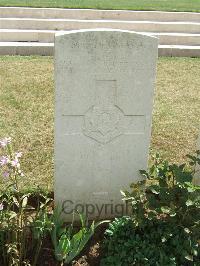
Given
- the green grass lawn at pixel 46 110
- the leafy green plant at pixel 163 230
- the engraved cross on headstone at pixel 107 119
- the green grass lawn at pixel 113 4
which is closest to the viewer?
the leafy green plant at pixel 163 230

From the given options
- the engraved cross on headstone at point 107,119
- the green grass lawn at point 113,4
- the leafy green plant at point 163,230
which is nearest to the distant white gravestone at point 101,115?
the engraved cross on headstone at point 107,119

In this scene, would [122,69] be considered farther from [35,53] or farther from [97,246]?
[35,53]

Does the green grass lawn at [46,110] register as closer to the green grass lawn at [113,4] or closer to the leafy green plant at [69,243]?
the leafy green plant at [69,243]

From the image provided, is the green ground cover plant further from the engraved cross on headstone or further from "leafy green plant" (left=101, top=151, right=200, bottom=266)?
the engraved cross on headstone

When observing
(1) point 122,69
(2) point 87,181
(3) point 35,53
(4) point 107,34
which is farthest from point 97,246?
(3) point 35,53

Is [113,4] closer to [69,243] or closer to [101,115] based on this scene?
[101,115]

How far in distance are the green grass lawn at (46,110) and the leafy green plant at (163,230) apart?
47.2 inches

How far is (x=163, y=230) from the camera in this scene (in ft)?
9.83

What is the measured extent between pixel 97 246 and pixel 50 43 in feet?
20.3

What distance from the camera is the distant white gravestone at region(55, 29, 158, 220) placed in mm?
2900

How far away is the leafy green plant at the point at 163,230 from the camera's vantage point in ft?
9.45

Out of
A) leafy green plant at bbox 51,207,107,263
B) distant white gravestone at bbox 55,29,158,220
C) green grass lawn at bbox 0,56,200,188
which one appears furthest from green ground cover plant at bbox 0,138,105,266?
green grass lawn at bbox 0,56,200,188

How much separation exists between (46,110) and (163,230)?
123 inches

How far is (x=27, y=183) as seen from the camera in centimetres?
405
